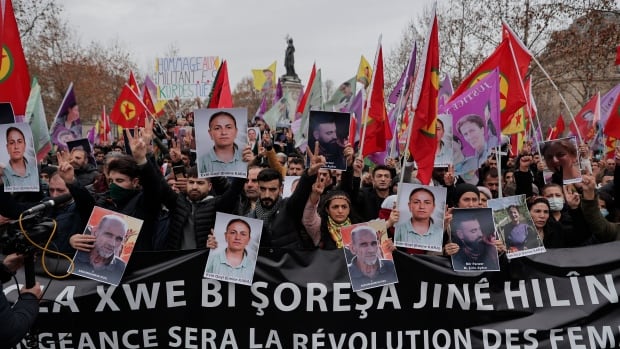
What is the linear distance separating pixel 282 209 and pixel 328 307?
2.70 ft

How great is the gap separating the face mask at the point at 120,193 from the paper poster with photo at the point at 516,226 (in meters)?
2.63

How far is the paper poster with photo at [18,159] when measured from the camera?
4156 millimetres

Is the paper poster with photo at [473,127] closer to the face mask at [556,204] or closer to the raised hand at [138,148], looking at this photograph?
the face mask at [556,204]

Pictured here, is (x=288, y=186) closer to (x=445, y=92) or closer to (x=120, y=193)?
(x=120, y=193)

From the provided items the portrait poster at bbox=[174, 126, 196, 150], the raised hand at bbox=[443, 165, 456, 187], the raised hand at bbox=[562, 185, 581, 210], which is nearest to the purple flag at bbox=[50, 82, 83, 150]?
the portrait poster at bbox=[174, 126, 196, 150]

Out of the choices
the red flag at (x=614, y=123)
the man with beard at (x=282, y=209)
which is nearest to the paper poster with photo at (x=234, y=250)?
the man with beard at (x=282, y=209)

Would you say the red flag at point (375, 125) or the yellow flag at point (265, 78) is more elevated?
the yellow flag at point (265, 78)

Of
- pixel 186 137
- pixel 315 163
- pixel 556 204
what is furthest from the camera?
pixel 186 137

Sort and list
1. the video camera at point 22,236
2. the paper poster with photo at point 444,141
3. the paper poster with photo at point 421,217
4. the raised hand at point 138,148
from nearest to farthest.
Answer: the video camera at point 22,236, the raised hand at point 138,148, the paper poster with photo at point 421,217, the paper poster with photo at point 444,141

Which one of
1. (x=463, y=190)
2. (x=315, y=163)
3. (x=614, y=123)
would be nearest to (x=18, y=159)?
(x=315, y=163)

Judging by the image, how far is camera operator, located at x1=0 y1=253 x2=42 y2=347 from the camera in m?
2.49

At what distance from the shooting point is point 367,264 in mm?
3887

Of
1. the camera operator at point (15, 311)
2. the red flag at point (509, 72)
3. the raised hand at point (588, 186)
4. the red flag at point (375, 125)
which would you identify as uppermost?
the red flag at point (509, 72)

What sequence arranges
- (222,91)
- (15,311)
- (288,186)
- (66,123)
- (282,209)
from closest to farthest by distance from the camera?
(15,311) < (282,209) < (222,91) < (288,186) < (66,123)
